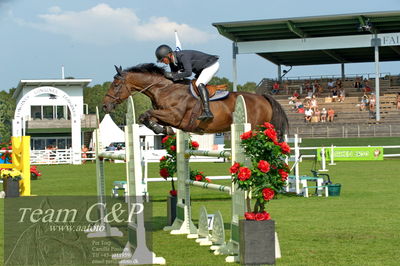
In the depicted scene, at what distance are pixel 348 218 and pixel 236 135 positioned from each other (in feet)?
15.2

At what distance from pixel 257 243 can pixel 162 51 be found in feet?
12.8

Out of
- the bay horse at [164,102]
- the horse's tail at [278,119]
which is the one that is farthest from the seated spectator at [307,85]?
the bay horse at [164,102]

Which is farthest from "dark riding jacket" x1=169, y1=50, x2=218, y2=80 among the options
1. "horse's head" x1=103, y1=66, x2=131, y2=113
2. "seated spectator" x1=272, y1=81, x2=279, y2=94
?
"seated spectator" x1=272, y1=81, x2=279, y2=94

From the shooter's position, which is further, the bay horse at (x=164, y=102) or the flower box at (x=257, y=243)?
the bay horse at (x=164, y=102)

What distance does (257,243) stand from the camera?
24.1ft

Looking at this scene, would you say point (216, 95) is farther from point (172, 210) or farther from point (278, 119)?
point (172, 210)

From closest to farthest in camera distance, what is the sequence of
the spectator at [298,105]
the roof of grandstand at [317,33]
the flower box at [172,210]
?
1. the flower box at [172,210]
2. the roof of grandstand at [317,33]
3. the spectator at [298,105]

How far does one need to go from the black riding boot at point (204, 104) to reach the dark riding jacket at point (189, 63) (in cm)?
26

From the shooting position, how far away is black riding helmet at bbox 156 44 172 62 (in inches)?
404

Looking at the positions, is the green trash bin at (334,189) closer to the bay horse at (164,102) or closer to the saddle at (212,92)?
the bay horse at (164,102)

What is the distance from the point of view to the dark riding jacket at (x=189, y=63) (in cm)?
1032

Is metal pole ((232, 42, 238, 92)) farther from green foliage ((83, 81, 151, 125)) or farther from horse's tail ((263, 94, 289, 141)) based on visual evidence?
green foliage ((83, 81, 151, 125))

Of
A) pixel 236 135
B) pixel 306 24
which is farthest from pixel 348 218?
pixel 306 24

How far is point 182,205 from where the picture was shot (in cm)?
1071
